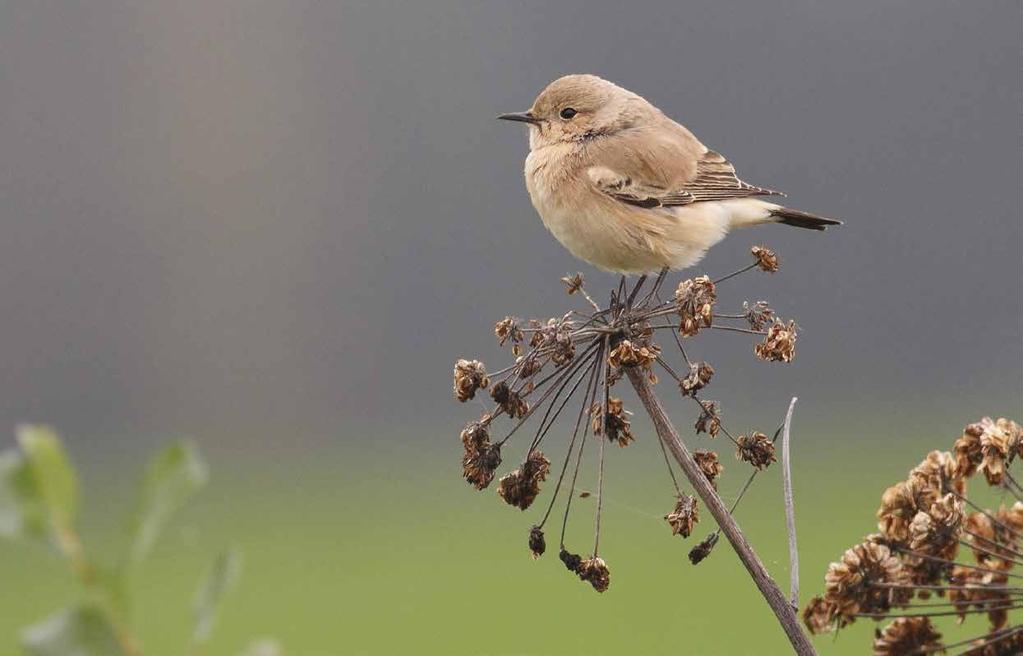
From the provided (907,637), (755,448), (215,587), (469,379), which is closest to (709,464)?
(755,448)

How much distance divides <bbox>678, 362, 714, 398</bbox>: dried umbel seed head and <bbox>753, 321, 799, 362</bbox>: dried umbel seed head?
130 millimetres

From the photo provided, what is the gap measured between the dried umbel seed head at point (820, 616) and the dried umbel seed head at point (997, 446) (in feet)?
1.16

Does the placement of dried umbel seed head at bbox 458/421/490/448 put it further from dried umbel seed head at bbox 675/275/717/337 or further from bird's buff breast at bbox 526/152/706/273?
bird's buff breast at bbox 526/152/706/273

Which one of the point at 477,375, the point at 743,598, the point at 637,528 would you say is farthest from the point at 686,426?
the point at 477,375

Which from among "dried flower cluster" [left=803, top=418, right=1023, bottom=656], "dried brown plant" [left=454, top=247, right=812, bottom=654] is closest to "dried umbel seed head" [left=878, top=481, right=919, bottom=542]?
"dried flower cluster" [left=803, top=418, right=1023, bottom=656]

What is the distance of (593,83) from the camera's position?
574cm

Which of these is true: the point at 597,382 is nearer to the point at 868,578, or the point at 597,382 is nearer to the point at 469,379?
the point at 469,379

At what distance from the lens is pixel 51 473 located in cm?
56

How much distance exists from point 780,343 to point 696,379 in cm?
22

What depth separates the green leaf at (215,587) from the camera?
58 cm

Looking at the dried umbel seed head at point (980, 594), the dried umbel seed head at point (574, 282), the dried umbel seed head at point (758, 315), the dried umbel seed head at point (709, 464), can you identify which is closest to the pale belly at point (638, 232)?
the dried umbel seed head at point (574, 282)

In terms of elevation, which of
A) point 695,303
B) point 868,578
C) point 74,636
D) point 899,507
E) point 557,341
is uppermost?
point 695,303

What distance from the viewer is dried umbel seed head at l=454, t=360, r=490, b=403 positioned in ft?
10.5

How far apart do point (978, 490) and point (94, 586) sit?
71.5 ft
